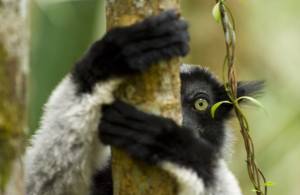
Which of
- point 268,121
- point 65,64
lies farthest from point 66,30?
point 268,121

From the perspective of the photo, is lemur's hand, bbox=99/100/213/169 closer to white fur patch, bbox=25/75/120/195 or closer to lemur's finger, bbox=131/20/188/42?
white fur patch, bbox=25/75/120/195

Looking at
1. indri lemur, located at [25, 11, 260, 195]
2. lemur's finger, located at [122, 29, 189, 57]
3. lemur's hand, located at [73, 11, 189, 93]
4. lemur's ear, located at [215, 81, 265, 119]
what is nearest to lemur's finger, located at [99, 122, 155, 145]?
indri lemur, located at [25, 11, 260, 195]

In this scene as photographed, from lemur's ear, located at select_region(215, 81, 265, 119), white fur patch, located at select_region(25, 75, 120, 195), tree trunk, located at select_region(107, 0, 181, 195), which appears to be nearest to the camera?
tree trunk, located at select_region(107, 0, 181, 195)

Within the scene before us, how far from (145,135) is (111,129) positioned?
6.7 inches

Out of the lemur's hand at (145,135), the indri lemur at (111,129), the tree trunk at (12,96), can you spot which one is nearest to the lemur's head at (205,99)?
the indri lemur at (111,129)

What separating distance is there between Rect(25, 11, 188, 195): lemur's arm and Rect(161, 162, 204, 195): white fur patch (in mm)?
431

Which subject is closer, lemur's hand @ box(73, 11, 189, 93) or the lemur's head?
lemur's hand @ box(73, 11, 189, 93)

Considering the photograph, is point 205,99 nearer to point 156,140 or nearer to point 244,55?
point 156,140

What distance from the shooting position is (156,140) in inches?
122

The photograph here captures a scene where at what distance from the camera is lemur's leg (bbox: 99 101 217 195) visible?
3.07 metres

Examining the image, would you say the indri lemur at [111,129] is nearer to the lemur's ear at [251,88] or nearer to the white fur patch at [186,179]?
the white fur patch at [186,179]

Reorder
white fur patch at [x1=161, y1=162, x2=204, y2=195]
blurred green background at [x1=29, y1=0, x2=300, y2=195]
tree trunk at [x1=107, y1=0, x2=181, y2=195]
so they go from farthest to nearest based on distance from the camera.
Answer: blurred green background at [x1=29, y1=0, x2=300, y2=195] → white fur patch at [x1=161, y1=162, x2=204, y2=195] → tree trunk at [x1=107, y1=0, x2=181, y2=195]

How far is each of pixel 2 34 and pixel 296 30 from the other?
21.7 feet

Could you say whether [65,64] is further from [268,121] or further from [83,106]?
[83,106]
